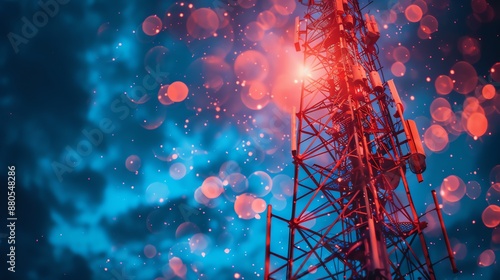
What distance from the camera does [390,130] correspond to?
14086mm

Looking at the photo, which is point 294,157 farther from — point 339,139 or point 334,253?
point 334,253

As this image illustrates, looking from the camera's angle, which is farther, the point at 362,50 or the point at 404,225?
the point at 362,50

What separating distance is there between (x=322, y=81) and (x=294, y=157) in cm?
509

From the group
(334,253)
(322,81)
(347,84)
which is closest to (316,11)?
(322,81)

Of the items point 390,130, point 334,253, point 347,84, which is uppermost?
point 347,84

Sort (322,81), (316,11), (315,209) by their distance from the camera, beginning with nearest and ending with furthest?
(315,209)
(322,81)
(316,11)

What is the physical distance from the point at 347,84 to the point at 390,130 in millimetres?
2604

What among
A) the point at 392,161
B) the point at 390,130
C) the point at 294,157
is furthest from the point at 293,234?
the point at 390,130

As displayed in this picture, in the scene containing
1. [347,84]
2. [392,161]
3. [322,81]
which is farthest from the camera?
[322,81]

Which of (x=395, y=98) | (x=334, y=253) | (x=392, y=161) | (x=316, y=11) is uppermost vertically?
(x=316, y=11)

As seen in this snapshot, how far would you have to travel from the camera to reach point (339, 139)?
15031 millimetres

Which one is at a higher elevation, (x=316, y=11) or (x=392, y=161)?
(x=316, y=11)

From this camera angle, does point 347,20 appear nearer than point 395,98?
No

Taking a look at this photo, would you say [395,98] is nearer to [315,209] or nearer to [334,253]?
[315,209]
